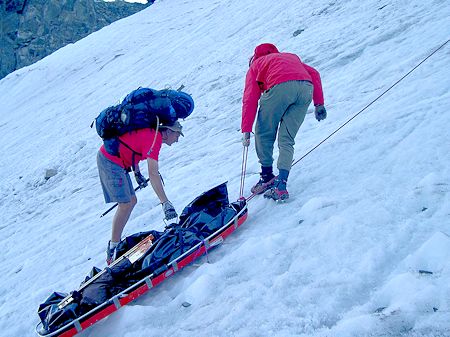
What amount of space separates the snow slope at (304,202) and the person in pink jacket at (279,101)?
491mm

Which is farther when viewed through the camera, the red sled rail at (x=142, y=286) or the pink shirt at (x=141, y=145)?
the pink shirt at (x=141, y=145)

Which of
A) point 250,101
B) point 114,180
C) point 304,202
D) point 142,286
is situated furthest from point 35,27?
point 142,286

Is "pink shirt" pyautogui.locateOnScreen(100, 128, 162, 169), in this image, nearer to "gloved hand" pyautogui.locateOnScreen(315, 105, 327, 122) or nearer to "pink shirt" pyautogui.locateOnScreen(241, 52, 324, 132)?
"pink shirt" pyautogui.locateOnScreen(241, 52, 324, 132)

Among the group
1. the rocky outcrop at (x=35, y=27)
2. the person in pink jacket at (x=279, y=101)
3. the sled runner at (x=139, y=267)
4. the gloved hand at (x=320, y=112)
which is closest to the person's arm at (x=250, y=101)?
the person in pink jacket at (x=279, y=101)

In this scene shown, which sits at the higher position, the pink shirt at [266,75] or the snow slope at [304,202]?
the pink shirt at [266,75]

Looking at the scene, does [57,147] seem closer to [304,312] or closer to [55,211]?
[55,211]

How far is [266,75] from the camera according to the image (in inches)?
189

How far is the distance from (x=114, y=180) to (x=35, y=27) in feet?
219

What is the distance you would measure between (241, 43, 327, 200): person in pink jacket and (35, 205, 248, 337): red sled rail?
0.88 meters

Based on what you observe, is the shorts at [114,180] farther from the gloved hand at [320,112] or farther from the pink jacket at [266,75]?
the gloved hand at [320,112]

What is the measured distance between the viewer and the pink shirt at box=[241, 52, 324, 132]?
4699 millimetres

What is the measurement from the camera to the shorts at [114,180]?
15.1 feet

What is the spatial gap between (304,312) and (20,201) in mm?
9028

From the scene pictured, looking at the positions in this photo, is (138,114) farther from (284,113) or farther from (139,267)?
(284,113)
